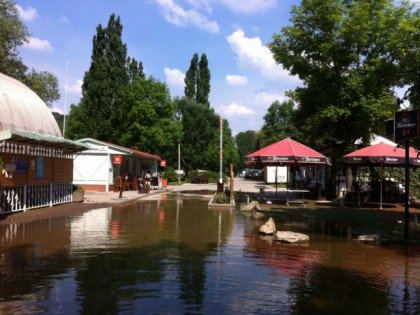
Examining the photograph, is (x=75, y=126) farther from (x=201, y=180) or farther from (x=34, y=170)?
(x=34, y=170)

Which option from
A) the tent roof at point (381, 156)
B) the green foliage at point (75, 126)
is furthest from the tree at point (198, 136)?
the tent roof at point (381, 156)

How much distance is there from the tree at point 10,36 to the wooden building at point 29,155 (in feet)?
43.5

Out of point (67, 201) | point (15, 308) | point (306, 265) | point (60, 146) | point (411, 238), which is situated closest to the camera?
point (15, 308)

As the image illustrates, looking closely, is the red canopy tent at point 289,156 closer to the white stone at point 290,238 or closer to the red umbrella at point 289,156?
the red umbrella at point 289,156

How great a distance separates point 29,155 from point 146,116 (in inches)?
1147

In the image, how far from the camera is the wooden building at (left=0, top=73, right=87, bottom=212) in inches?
619

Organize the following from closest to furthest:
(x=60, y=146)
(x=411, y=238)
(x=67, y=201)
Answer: (x=411, y=238)
(x=60, y=146)
(x=67, y=201)

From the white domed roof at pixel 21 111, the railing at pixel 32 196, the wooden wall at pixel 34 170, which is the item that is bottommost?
the railing at pixel 32 196

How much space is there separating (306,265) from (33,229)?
8.23 meters

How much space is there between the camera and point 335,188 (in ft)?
87.1

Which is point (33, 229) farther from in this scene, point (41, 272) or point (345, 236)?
point (345, 236)

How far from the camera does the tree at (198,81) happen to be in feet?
225

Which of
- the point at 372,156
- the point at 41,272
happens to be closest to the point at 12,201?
the point at 41,272

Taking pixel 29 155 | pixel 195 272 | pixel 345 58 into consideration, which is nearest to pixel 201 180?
pixel 345 58
